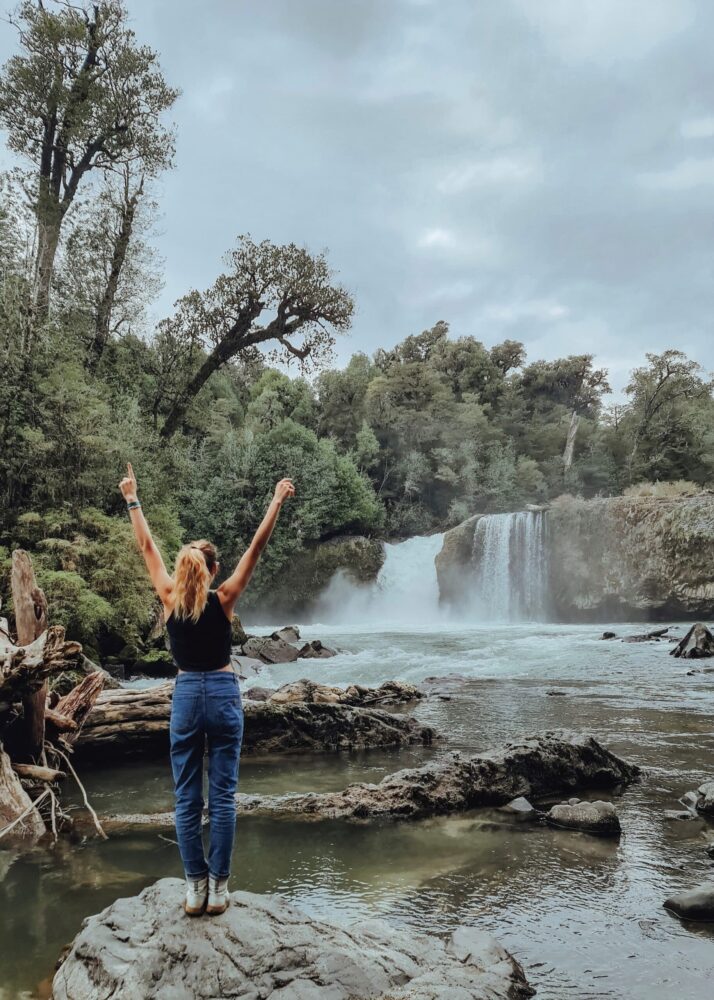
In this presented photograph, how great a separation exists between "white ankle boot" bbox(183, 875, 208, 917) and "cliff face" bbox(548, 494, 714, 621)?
844 inches

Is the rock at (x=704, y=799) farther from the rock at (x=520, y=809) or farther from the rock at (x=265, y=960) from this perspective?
the rock at (x=265, y=960)

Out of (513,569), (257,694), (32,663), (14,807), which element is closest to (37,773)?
(14,807)

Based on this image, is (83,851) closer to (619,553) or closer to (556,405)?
(619,553)

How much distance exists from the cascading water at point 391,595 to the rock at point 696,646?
12896 millimetres

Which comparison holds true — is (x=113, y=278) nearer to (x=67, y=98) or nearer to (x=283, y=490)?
(x=67, y=98)

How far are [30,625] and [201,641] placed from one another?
321 cm

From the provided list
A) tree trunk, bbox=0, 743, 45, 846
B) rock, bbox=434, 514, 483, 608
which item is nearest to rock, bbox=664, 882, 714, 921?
tree trunk, bbox=0, 743, 45, 846

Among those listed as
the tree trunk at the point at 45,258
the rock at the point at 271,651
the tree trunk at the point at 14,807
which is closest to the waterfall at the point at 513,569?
the rock at the point at 271,651

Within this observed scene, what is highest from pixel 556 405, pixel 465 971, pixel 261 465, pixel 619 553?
pixel 556 405

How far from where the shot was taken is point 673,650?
14352mm

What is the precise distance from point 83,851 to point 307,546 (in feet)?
76.9

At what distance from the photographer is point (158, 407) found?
21656mm

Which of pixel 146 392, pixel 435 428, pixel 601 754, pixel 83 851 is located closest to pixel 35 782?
pixel 83 851

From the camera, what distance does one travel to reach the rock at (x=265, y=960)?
2338 mm
